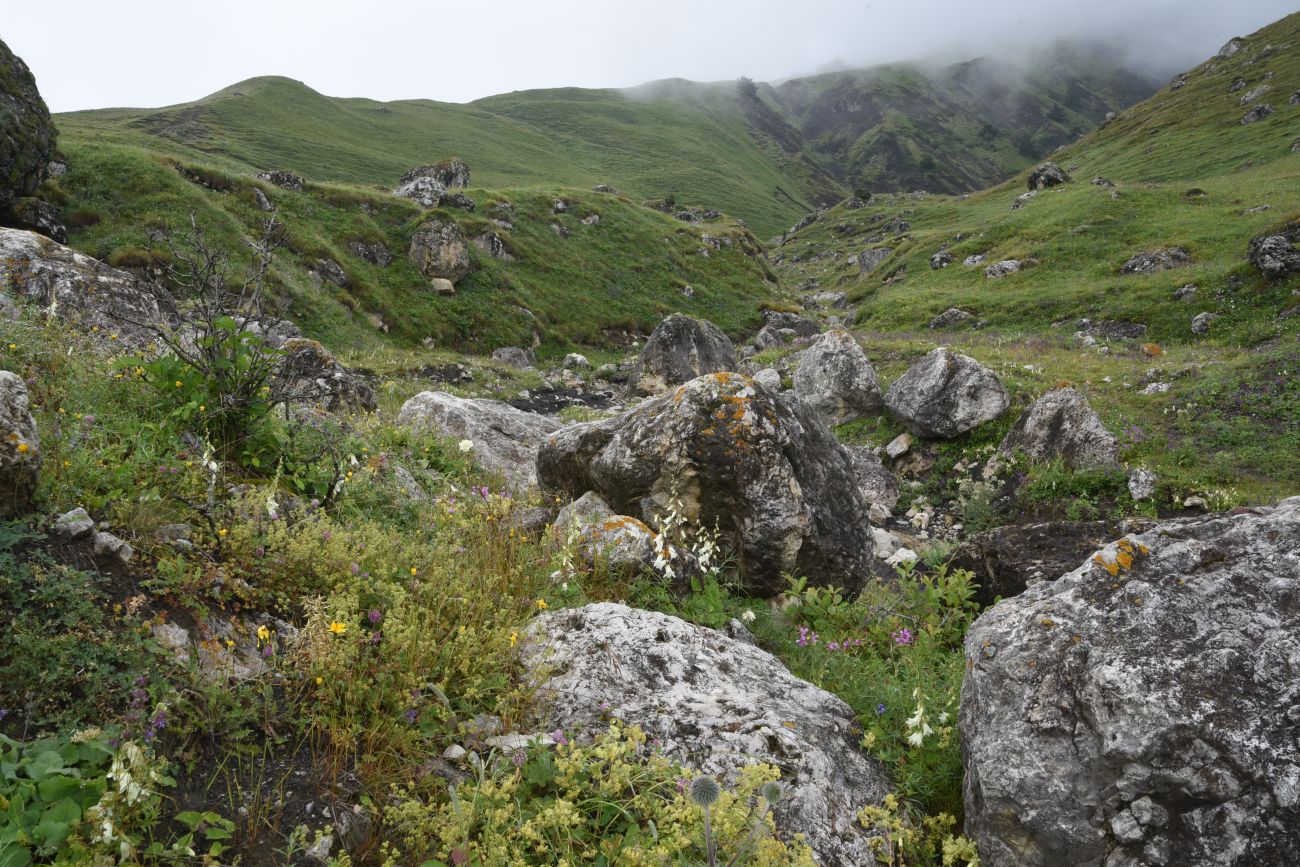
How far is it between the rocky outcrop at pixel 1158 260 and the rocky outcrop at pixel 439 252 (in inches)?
1606

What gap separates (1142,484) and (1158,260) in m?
31.3

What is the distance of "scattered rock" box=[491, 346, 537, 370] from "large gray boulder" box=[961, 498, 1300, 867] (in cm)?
3153

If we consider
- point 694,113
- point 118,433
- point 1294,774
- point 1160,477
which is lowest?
point 1160,477

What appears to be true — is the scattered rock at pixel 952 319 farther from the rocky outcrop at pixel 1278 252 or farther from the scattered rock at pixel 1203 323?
the rocky outcrop at pixel 1278 252

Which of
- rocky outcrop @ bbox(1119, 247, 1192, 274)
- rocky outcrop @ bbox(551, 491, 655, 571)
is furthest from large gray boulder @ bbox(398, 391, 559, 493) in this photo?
rocky outcrop @ bbox(1119, 247, 1192, 274)

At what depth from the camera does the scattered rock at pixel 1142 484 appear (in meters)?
13.5

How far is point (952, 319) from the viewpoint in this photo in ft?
119

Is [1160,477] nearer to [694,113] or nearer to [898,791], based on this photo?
[898,791]

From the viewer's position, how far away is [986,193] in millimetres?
92625

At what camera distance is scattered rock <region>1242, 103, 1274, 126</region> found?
6781 centimetres

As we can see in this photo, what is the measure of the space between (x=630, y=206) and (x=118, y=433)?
60.5 meters

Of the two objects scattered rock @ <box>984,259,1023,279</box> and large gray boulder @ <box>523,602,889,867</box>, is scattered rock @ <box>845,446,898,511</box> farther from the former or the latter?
scattered rock @ <box>984,259,1023,279</box>

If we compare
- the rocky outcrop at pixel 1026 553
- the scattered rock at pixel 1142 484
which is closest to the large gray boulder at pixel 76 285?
the rocky outcrop at pixel 1026 553

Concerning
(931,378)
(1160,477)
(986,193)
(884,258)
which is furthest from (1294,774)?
(986,193)
